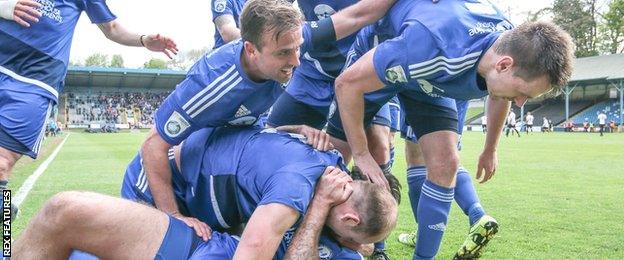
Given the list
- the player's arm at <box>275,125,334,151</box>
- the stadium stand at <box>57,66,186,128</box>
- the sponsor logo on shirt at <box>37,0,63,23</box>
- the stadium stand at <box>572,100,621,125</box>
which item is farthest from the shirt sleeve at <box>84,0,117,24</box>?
the stadium stand at <box>57,66,186,128</box>

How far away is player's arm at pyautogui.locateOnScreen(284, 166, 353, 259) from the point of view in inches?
108

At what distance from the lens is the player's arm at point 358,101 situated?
341 centimetres

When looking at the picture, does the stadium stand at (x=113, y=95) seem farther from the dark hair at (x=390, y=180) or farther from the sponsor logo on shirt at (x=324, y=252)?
the sponsor logo on shirt at (x=324, y=252)

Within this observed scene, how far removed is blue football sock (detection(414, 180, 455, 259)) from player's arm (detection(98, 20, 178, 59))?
87.9 inches

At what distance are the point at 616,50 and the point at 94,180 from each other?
61.9 metres

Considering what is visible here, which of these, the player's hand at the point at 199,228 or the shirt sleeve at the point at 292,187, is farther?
the player's hand at the point at 199,228

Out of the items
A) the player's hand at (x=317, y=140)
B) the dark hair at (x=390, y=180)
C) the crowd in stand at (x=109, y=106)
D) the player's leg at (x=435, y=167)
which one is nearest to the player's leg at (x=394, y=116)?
the player's leg at (x=435, y=167)

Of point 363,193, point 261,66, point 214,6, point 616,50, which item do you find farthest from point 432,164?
point 616,50

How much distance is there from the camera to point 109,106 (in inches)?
2265

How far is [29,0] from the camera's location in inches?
160

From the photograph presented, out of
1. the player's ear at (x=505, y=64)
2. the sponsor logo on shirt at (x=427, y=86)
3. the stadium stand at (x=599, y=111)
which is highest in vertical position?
the player's ear at (x=505, y=64)

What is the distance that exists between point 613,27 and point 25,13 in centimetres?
6000

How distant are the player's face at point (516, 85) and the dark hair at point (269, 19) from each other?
1.03 meters

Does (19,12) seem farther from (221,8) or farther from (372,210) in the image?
(372,210)
